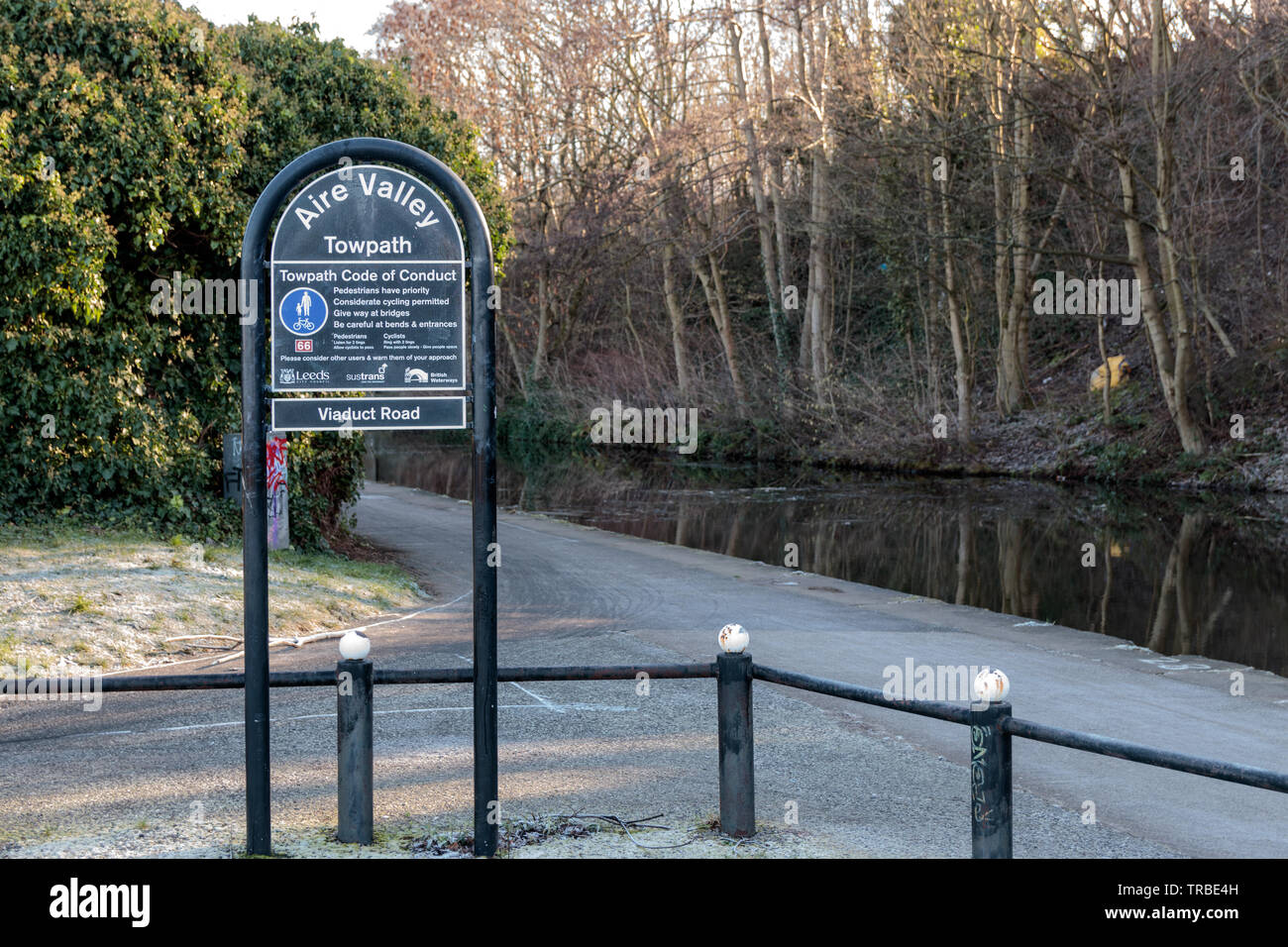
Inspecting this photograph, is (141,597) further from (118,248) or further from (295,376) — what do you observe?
(295,376)

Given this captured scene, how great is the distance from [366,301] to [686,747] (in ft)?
11.5

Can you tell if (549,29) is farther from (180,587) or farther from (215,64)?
(180,587)

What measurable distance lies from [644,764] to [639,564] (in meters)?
9.99

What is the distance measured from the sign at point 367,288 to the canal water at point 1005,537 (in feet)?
27.0

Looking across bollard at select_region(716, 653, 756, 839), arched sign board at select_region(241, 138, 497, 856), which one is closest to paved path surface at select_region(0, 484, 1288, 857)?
bollard at select_region(716, 653, 756, 839)

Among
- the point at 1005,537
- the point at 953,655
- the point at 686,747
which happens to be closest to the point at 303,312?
the point at 686,747

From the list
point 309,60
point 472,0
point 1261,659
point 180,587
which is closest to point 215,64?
point 309,60

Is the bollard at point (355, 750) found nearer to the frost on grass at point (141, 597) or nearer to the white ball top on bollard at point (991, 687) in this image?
the white ball top on bollard at point (991, 687)

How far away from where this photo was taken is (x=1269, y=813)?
21.9 feet

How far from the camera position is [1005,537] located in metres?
21.8

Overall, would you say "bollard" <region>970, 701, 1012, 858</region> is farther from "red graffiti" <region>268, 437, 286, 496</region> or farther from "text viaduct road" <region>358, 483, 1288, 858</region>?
"red graffiti" <region>268, 437, 286, 496</region>

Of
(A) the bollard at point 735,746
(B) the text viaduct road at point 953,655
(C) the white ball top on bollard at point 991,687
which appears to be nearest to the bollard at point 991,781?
(C) the white ball top on bollard at point 991,687

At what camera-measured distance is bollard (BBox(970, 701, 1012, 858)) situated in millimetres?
4531

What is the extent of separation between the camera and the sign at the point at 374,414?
5441 mm
